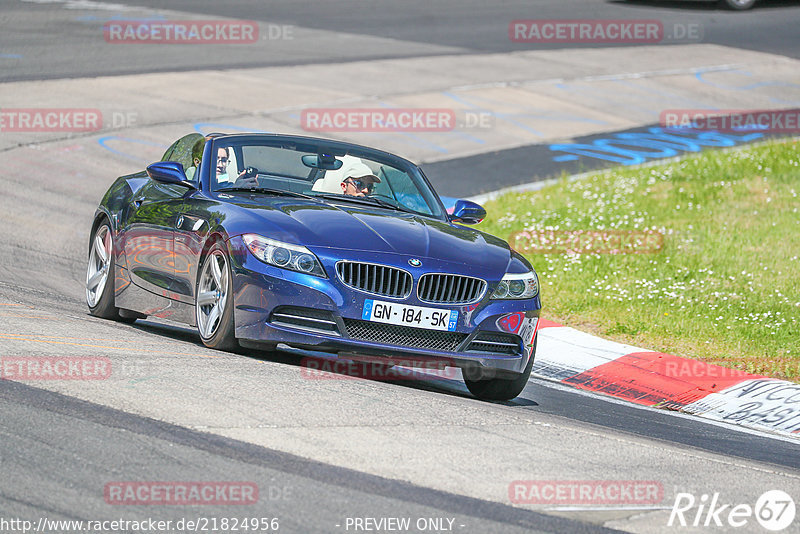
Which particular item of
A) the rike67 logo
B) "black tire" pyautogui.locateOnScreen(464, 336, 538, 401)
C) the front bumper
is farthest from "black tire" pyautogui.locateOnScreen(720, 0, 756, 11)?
the rike67 logo

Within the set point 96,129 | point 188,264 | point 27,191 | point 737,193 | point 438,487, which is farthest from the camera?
point 96,129

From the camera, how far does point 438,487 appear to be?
16.4 ft

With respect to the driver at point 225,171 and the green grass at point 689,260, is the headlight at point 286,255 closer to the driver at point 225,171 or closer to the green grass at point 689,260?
the driver at point 225,171

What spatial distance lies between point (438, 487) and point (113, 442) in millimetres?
1377

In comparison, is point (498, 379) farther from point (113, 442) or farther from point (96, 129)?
point (96, 129)

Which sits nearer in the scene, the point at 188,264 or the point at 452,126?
the point at 188,264

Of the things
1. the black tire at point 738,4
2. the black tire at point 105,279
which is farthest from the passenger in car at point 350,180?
the black tire at point 738,4

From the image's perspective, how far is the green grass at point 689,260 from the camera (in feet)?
34.0

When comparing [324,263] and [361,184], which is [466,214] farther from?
[324,263]

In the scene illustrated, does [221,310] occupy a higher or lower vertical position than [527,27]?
lower

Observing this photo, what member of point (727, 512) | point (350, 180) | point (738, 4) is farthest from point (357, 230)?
point (738, 4)

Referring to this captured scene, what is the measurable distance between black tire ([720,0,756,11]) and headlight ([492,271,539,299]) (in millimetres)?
28380

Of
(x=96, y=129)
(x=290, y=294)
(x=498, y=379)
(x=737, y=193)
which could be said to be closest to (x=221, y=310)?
(x=290, y=294)

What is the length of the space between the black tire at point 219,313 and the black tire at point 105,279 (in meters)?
1.64
